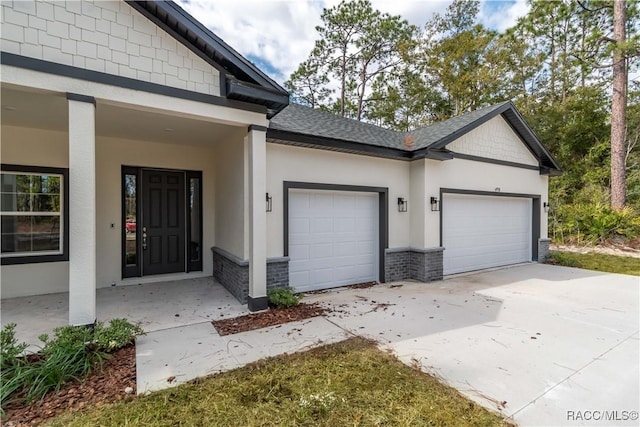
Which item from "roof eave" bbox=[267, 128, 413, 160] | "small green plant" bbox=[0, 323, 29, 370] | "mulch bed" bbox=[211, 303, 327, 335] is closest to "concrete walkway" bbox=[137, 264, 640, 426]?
"mulch bed" bbox=[211, 303, 327, 335]

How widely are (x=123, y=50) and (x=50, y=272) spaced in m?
4.78

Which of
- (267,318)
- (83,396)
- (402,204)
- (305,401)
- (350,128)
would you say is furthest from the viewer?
(350,128)

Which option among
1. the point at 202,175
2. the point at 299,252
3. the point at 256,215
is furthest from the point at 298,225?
the point at 202,175

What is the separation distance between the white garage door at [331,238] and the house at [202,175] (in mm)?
31

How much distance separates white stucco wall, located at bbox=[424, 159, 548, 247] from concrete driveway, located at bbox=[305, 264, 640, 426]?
1.61 m

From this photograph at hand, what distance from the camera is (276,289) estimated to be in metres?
5.58

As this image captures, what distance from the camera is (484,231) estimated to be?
8.74 metres

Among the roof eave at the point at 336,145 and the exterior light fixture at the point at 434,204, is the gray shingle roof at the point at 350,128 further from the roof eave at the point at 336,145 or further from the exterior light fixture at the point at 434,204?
the exterior light fixture at the point at 434,204

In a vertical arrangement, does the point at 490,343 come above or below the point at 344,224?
below

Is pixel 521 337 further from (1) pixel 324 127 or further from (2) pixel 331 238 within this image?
(1) pixel 324 127

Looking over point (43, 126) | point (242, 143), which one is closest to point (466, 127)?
point (242, 143)

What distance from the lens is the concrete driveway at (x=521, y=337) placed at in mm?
2818

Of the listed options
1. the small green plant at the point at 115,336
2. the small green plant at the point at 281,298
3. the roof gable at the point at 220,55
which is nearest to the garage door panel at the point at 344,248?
the small green plant at the point at 281,298

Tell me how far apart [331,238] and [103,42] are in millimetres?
4965
